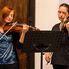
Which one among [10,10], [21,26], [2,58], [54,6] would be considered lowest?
[2,58]

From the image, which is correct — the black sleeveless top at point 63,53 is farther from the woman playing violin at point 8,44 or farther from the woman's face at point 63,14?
the woman playing violin at point 8,44

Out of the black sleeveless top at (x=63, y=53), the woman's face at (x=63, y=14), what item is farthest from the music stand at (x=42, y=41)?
the woman's face at (x=63, y=14)

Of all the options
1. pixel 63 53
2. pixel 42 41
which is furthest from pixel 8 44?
pixel 63 53

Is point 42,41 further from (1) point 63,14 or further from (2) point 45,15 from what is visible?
(2) point 45,15

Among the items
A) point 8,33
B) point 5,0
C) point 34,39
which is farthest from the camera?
point 5,0

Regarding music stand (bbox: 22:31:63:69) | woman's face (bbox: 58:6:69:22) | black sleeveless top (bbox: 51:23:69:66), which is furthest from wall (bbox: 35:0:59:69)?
music stand (bbox: 22:31:63:69)

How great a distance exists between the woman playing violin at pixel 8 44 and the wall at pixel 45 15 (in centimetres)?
104

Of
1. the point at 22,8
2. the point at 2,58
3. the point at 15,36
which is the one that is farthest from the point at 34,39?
the point at 22,8

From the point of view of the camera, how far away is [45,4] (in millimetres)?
2625

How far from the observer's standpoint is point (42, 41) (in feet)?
4.76

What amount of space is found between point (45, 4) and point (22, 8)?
0.46 m

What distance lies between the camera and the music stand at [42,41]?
1.38 metres

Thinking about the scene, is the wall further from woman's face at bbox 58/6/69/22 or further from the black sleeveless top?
the black sleeveless top

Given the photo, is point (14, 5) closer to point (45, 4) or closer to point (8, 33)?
point (45, 4)
